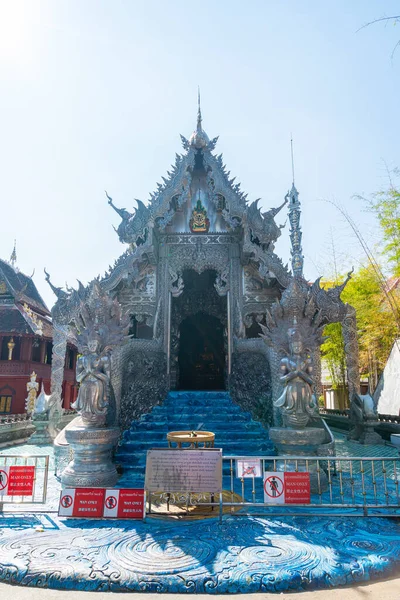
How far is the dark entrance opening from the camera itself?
13062 mm

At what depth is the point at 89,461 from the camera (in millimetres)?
5625

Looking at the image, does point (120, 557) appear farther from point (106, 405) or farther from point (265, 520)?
point (106, 405)

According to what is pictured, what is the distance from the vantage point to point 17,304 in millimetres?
23984

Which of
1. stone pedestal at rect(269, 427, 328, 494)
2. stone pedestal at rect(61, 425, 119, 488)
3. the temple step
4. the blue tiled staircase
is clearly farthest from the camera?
the temple step

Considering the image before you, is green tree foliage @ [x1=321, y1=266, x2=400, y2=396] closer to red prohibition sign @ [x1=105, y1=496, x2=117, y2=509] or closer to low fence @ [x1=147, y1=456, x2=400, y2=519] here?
low fence @ [x1=147, y1=456, x2=400, y2=519]

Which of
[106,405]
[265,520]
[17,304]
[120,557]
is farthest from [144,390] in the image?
[17,304]

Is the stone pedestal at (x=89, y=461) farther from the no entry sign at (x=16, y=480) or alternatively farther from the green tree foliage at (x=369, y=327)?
the green tree foliage at (x=369, y=327)

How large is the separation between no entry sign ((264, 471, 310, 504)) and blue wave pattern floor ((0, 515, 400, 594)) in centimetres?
22

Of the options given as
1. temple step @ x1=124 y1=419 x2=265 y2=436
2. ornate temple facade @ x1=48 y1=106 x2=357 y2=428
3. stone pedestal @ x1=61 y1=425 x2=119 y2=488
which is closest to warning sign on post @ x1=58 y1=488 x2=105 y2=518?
stone pedestal @ x1=61 y1=425 x2=119 y2=488

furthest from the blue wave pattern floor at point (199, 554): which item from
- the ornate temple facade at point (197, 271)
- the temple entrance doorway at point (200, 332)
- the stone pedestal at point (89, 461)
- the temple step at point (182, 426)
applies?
the temple entrance doorway at point (200, 332)

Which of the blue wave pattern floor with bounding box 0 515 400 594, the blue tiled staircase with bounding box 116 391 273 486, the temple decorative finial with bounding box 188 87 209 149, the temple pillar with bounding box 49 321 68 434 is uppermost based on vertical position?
the temple decorative finial with bounding box 188 87 209 149

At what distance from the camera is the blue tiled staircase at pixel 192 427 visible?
22.1 ft

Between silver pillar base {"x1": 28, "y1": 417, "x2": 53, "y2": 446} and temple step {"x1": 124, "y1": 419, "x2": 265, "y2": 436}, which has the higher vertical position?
temple step {"x1": 124, "y1": 419, "x2": 265, "y2": 436}

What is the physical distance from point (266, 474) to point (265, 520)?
1.63ft
